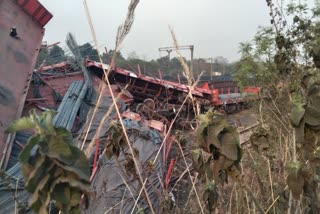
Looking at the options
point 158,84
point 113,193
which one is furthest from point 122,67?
point 113,193

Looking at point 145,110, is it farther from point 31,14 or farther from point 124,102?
point 31,14

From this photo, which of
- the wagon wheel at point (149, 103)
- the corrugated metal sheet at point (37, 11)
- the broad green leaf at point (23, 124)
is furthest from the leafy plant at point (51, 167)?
the wagon wheel at point (149, 103)

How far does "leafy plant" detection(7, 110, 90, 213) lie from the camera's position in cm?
75

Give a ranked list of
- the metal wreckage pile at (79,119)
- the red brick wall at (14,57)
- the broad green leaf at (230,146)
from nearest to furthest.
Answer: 1. the broad green leaf at (230,146)
2. the metal wreckage pile at (79,119)
3. the red brick wall at (14,57)

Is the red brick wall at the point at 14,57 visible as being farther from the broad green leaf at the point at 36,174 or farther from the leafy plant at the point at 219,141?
the broad green leaf at the point at 36,174

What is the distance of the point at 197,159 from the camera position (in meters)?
1.44

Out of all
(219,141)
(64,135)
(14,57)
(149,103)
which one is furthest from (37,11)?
(64,135)

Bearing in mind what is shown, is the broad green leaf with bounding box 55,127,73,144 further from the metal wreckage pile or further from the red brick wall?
the red brick wall

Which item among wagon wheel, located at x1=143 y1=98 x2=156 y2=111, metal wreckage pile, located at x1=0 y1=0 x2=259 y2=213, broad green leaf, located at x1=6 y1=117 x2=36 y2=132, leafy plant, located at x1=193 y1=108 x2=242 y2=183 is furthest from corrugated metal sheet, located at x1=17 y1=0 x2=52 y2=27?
broad green leaf, located at x1=6 y1=117 x2=36 y2=132

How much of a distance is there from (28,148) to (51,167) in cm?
6

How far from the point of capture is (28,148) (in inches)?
29.8

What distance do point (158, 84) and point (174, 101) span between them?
25.8 inches

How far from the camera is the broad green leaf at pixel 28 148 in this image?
748 millimetres

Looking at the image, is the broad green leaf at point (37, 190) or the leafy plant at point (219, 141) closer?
the broad green leaf at point (37, 190)
